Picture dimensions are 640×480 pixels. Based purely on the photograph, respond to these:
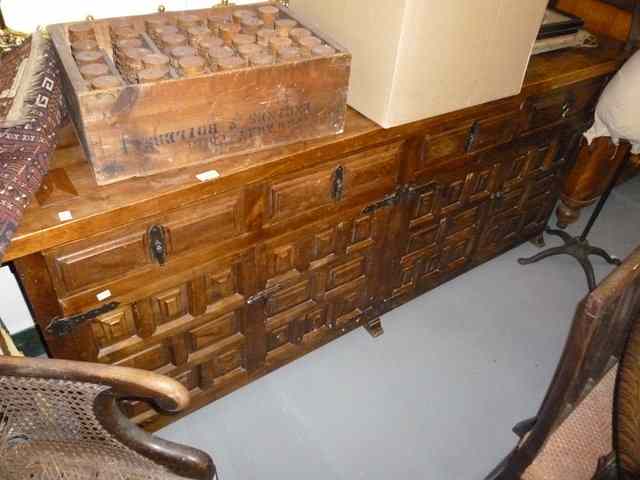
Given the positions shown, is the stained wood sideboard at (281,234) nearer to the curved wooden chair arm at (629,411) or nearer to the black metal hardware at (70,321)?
the black metal hardware at (70,321)

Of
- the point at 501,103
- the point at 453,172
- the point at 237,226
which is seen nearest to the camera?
the point at 237,226

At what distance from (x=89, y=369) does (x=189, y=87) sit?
1.95ft

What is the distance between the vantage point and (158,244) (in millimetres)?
1242

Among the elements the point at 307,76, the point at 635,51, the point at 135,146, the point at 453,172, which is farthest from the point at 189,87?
the point at 635,51

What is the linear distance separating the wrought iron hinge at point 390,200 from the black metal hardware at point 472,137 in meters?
0.29

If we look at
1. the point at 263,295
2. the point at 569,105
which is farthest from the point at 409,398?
the point at 569,105

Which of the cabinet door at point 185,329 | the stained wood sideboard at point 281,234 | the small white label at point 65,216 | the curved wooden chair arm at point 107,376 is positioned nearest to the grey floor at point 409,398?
the stained wood sideboard at point 281,234

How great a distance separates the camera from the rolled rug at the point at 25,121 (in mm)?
946

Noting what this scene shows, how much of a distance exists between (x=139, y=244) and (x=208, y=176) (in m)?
0.24

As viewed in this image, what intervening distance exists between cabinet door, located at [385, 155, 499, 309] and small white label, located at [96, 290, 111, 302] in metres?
0.98

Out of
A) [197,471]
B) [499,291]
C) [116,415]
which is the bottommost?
[499,291]

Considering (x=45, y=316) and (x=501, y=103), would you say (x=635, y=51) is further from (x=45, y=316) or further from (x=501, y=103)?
(x=45, y=316)

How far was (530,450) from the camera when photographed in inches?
46.1

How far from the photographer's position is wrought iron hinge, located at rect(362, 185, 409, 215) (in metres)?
1.67
